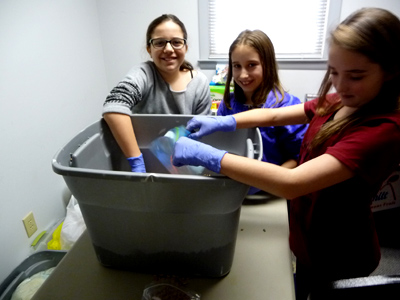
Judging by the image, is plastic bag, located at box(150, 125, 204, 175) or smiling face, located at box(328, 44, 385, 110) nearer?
smiling face, located at box(328, 44, 385, 110)

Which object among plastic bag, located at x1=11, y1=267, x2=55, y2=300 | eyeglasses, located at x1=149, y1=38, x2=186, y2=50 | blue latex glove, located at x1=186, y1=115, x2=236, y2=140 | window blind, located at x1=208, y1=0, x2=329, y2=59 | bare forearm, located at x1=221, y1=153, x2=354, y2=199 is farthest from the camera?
window blind, located at x1=208, y1=0, x2=329, y2=59

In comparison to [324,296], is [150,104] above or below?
above

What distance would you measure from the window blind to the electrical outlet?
5.24 feet

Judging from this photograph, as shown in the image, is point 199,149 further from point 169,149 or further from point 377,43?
point 377,43

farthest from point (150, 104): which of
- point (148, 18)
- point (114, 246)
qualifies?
point (148, 18)

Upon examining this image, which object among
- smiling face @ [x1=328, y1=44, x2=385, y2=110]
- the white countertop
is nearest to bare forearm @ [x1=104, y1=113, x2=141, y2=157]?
the white countertop

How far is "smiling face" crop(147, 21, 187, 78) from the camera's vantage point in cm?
98

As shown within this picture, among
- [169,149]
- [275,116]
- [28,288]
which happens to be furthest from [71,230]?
[275,116]

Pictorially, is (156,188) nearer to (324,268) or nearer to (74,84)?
(324,268)

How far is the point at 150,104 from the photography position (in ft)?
3.33

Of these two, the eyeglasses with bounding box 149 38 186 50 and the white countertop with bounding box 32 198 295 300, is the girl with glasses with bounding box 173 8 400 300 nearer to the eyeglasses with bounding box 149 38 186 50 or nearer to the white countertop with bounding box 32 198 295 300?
the white countertop with bounding box 32 198 295 300

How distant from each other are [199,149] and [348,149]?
0.27m

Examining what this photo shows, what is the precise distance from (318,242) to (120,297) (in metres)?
0.49

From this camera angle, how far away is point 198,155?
21.3 inches
